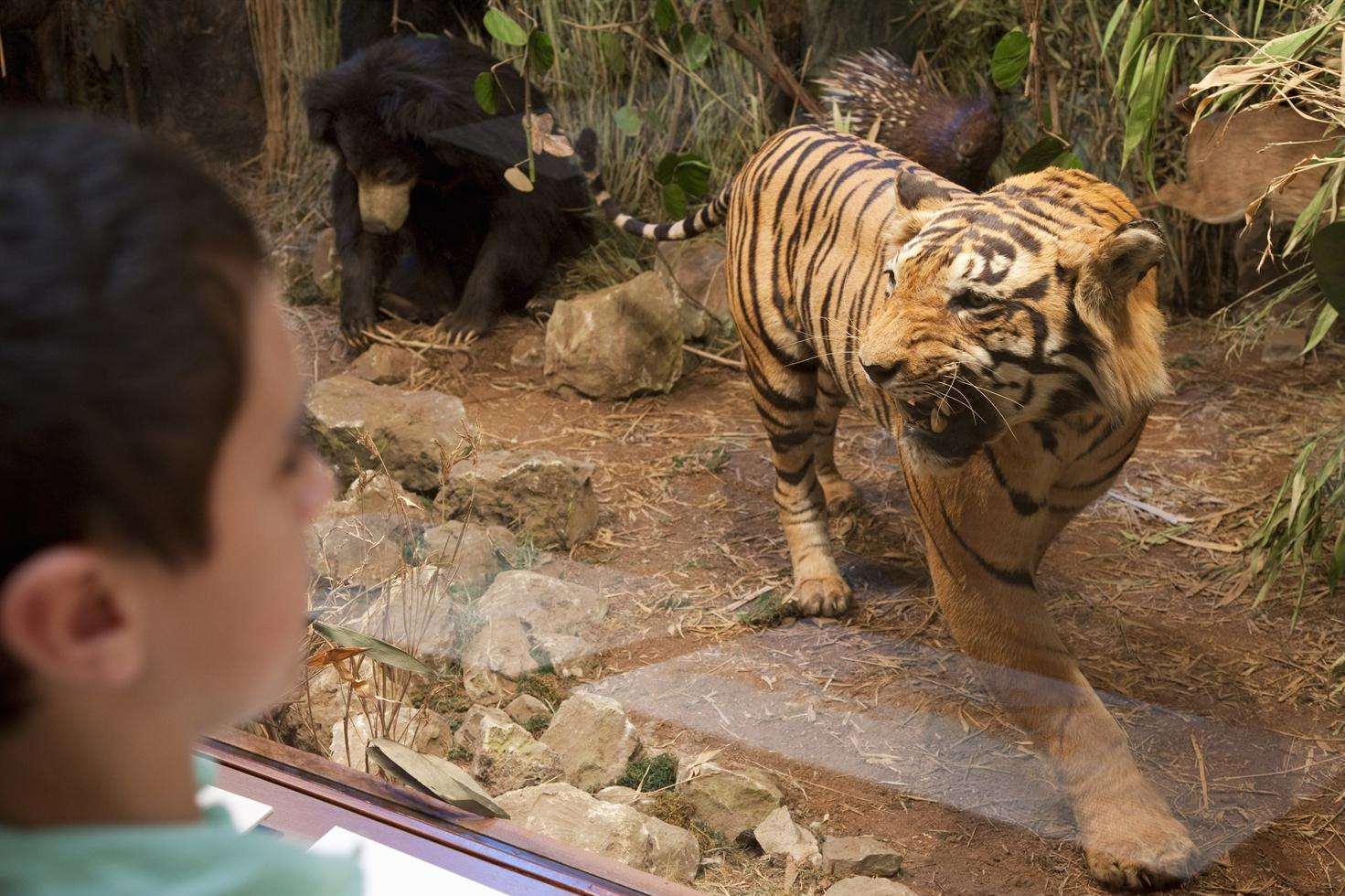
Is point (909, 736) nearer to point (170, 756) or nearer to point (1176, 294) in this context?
point (1176, 294)

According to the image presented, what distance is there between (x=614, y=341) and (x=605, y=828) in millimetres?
899

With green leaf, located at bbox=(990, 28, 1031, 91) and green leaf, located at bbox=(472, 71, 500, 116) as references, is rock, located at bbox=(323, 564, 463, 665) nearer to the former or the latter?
green leaf, located at bbox=(472, 71, 500, 116)

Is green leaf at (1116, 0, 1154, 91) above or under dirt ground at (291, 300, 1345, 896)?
above

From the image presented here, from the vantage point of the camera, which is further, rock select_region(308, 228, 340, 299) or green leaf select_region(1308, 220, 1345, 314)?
rock select_region(308, 228, 340, 299)

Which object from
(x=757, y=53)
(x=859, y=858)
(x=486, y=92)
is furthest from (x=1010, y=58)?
(x=859, y=858)

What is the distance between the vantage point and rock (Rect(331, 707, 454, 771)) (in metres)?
1.26

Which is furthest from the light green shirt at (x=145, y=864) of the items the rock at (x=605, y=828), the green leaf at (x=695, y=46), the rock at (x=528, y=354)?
the rock at (x=528, y=354)

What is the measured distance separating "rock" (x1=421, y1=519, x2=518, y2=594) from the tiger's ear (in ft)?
3.00

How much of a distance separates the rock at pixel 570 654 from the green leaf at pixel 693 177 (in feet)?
2.38

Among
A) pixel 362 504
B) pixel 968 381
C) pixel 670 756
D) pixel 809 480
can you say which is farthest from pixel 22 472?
pixel 809 480

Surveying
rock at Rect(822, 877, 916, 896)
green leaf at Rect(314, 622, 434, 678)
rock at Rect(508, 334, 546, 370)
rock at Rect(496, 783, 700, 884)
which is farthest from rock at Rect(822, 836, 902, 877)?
rock at Rect(508, 334, 546, 370)

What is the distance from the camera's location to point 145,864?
41cm

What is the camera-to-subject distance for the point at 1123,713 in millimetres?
1276

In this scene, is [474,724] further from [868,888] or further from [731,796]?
[868,888]
